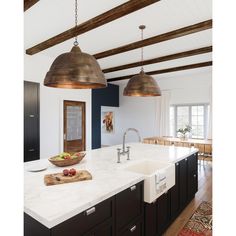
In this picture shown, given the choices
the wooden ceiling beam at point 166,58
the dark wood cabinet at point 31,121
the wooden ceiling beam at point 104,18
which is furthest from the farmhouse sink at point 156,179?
the wooden ceiling beam at point 166,58

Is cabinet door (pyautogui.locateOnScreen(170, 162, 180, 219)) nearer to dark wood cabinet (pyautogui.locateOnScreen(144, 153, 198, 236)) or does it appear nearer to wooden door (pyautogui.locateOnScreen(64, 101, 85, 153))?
dark wood cabinet (pyautogui.locateOnScreen(144, 153, 198, 236))

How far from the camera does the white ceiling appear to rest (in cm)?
253

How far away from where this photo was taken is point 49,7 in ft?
8.39

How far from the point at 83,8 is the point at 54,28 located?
856 mm

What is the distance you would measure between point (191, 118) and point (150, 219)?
534cm

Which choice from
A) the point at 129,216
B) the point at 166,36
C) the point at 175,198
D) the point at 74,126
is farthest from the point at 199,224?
the point at 74,126

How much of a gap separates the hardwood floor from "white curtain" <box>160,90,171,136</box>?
6.60ft

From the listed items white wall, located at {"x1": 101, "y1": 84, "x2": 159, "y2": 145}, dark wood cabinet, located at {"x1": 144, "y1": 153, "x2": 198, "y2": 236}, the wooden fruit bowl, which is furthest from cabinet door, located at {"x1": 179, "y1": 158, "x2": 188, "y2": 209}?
white wall, located at {"x1": 101, "y1": 84, "x2": 159, "y2": 145}

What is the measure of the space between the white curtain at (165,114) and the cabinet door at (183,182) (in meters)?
4.10

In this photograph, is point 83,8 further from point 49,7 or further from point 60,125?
point 60,125
